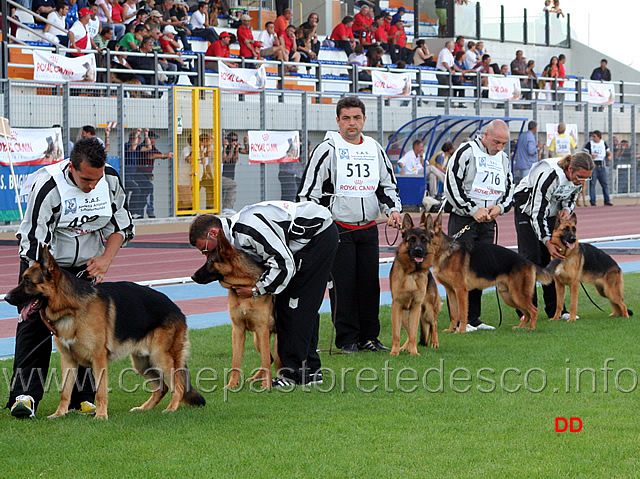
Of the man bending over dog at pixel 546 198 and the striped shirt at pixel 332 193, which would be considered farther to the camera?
the man bending over dog at pixel 546 198

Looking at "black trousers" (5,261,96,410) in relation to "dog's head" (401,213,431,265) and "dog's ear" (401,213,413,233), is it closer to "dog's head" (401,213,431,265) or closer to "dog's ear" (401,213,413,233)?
"dog's head" (401,213,431,265)

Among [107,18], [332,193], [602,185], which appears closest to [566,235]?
[332,193]

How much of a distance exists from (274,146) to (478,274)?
520 inches

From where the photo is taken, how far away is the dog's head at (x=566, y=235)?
983 cm

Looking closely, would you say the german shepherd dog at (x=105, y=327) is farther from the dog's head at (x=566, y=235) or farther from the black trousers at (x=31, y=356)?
the dog's head at (x=566, y=235)

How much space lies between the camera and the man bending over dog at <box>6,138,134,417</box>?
223 inches

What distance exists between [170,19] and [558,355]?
1869 centimetres

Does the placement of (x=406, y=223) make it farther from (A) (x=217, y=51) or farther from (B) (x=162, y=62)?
(A) (x=217, y=51)

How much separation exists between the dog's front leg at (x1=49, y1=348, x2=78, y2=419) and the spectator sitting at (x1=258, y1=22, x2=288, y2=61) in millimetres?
19750

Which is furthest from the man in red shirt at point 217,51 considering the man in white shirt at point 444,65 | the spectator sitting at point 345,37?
the man in white shirt at point 444,65

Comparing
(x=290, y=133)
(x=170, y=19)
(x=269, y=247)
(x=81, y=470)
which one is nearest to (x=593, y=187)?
(x=290, y=133)

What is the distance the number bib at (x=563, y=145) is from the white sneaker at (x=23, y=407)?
25.3 meters

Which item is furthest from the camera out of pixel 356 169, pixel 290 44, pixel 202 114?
pixel 290 44

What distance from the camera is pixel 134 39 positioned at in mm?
21156
